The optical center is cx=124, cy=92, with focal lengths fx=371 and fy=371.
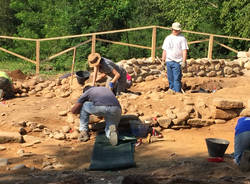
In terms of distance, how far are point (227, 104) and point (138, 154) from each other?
7.55 feet

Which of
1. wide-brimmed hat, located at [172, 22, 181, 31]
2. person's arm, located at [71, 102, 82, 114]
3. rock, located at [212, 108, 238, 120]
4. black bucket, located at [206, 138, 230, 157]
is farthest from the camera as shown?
wide-brimmed hat, located at [172, 22, 181, 31]

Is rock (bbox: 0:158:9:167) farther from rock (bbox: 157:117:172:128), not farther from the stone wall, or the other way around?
the stone wall

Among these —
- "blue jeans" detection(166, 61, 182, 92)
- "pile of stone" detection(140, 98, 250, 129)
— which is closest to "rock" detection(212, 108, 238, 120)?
"pile of stone" detection(140, 98, 250, 129)

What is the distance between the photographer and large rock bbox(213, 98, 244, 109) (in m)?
6.98

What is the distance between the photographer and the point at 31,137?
20.8 ft

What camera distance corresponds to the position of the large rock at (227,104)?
6.98 m

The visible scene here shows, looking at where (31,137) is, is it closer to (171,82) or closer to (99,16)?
(171,82)

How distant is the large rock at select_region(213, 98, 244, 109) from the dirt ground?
0.97 ft

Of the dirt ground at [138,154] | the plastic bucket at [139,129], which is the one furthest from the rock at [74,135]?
the plastic bucket at [139,129]

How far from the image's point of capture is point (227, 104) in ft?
23.0

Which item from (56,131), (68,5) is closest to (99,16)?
(68,5)

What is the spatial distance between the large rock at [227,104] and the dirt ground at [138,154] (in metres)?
0.30

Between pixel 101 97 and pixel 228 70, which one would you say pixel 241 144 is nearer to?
pixel 101 97

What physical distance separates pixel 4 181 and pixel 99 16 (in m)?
15.0
